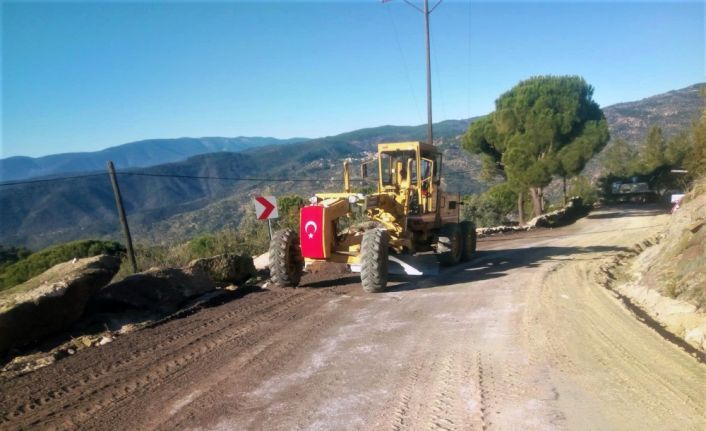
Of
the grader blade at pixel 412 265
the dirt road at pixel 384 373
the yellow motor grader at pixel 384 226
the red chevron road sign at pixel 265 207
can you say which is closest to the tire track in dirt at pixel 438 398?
the dirt road at pixel 384 373

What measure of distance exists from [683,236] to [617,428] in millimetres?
5929

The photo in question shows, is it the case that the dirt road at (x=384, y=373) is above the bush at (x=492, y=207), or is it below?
above

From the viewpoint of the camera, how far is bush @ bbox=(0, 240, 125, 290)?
39.7 ft

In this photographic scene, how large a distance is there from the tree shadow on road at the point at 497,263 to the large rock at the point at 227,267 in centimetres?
338

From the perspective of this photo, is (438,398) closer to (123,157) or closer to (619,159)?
(619,159)

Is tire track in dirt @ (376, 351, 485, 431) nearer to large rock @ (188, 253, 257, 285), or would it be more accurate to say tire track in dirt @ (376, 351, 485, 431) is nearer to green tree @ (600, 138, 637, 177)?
large rock @ (188, 253, 257, 285)

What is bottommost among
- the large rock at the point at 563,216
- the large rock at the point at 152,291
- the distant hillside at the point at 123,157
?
the large rock at the point at 563,216

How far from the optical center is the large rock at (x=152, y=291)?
25.9 feet

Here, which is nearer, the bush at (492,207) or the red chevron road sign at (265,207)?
the red chevron road sign at (265,207)

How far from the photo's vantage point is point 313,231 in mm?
8977

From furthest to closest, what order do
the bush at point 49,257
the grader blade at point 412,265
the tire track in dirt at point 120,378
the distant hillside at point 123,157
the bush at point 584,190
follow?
the distant hillside at point 123,157
the bush at point 584,190
the bush at point 49,257
the grader blade at point 412,265
the tire track in dirt at point 120,378

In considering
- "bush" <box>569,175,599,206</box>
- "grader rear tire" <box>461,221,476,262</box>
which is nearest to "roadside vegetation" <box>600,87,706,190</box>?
"bush" <box>569,175,599,206</box>

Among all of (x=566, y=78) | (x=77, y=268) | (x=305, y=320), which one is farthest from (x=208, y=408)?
(x=566, y=78)

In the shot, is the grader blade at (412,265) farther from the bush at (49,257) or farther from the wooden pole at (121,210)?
the bush at (49,257)
